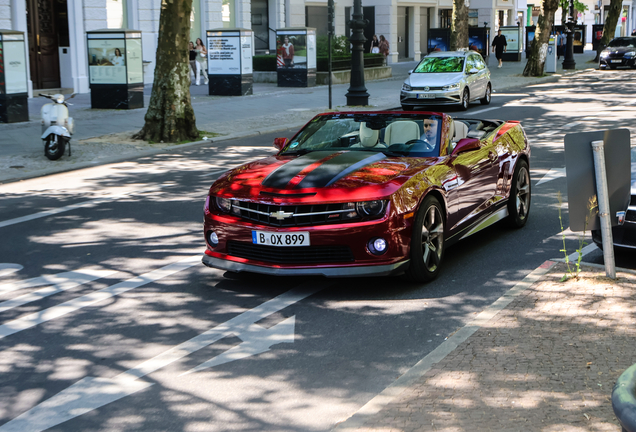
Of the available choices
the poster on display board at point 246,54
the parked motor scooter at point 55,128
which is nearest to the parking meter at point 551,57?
the poster on display board at point 246,54

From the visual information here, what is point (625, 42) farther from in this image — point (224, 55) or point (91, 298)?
point (91, 298)

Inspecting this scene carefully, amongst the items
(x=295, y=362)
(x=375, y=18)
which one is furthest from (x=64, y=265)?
(x=375, y=18)

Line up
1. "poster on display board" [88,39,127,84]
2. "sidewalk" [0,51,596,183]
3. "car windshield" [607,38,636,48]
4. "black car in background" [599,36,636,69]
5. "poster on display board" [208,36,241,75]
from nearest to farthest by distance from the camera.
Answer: "sidewalk" [0,51,596,183], "poster on display board" [88,39,127,84], "poster on display board" [208,36,241,75], "black car in background" [599,36,636,69], "car windshield" [607,38,636,48]

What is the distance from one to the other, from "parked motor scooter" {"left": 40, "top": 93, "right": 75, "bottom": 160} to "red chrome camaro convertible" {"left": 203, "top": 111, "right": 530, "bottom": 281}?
7629 mm

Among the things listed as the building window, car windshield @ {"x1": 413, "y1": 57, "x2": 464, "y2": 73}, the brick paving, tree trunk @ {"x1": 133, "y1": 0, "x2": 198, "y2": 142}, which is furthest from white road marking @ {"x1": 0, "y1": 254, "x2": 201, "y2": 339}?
the building window

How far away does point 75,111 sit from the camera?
2198 centimetres

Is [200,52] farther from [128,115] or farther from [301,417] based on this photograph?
[301,417]

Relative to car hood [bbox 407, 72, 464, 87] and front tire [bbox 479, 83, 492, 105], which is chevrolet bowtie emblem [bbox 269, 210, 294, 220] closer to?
car hood [bbox 407, 72, 464, 87]

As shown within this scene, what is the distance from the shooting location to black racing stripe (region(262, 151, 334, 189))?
6354 mm

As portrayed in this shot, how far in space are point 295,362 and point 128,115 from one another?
55.6 ft

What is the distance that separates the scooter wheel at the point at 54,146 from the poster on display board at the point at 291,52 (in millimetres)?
16584

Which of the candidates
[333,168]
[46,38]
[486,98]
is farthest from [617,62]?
[333,168]

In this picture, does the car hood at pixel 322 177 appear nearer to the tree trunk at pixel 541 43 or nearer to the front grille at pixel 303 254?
the front grille at pixel 303 254

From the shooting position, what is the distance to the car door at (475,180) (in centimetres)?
721
